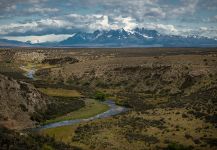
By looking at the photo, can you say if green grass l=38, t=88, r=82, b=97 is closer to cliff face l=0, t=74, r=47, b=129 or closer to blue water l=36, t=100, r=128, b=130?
blue water l=36, t=100, r=128, b=130

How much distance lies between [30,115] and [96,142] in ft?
63.7

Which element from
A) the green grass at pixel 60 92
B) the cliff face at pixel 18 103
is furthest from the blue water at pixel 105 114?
the green grass at pixel 60 92

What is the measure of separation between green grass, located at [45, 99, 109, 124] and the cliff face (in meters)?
4.46

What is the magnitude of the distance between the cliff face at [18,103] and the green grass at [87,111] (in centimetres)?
446

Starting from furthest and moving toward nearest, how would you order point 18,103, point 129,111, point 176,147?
point 129,111, point 18,103, point 176,147

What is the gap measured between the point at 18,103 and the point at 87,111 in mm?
14450

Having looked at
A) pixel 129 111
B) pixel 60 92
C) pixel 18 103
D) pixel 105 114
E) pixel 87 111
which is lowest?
pixel 105 114

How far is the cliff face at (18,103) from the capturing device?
63.9m

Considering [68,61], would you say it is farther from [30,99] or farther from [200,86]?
[30,99]

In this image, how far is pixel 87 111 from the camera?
3081 inches

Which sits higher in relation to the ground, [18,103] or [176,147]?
[18,103]

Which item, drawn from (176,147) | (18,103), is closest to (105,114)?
(18,103)

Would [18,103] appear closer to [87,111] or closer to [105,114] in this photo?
[87,111]

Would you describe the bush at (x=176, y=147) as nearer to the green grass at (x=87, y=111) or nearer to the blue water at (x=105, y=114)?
the blue water at (x=105, y=114)
